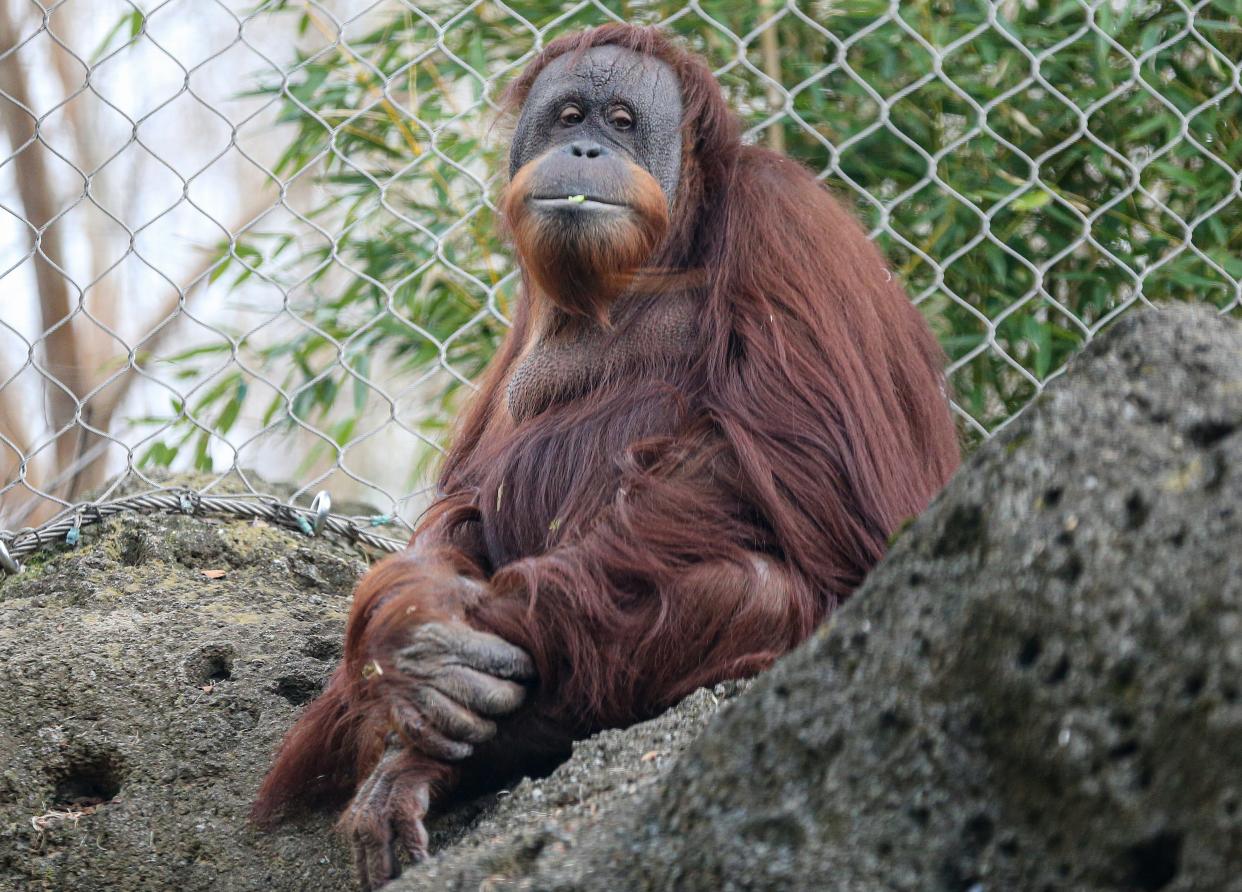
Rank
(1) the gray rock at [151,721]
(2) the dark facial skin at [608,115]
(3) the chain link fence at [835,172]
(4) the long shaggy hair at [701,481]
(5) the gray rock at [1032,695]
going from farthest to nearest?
(3) the chain link fence at [835,172] < (2) the dark facial skin at [608,115] < (1) the gray rock at [151,721] < (4) the long shaggy hair at [701,481] < (5) the gray rock at [1032,695]

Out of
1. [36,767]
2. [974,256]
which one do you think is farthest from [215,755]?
[974,256]

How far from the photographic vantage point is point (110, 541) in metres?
2.54

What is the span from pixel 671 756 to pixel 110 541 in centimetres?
142

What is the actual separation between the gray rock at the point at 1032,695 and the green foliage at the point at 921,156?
6.26 ft

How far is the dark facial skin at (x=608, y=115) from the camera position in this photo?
2.02 metres

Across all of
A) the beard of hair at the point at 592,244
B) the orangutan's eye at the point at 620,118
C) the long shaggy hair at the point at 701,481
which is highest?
the orangutan's eye at the point at 620,118

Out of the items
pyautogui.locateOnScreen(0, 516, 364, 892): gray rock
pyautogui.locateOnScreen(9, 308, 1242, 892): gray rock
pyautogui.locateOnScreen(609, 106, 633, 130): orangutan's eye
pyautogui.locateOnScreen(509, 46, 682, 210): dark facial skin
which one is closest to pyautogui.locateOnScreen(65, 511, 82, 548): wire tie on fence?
pyautogui.locateOnScreen(0, 516, 364, 892): gray rock

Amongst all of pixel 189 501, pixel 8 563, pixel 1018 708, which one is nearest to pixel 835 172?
pixel 189 501

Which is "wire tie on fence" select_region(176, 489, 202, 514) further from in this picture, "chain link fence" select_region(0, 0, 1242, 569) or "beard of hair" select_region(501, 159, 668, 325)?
"beard of hair" select_region(501, 159, 668, 325)

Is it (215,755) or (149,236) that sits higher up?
(215,755)

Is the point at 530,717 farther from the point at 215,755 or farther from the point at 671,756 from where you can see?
the point at 215,755

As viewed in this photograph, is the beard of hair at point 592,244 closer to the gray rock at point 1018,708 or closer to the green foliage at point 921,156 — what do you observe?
the gray rock at point 1018,708

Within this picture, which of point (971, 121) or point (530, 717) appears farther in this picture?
point (971, 121)

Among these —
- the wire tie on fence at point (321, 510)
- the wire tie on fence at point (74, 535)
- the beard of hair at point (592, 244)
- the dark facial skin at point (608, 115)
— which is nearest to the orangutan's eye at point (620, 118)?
the dark facial skin at point (608, 115)
